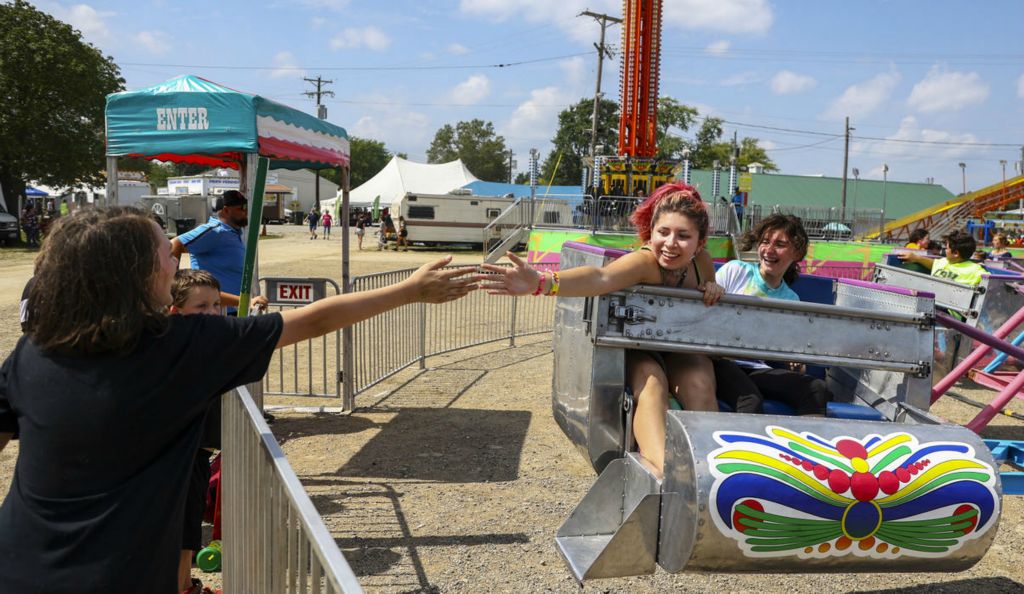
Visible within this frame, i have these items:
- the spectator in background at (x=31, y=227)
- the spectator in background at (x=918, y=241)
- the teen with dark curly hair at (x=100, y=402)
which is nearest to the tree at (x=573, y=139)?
the spectator in background at (x=31, y=227)

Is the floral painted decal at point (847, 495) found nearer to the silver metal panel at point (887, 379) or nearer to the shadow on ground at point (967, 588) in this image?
the silver metal panel at point (887, 379)

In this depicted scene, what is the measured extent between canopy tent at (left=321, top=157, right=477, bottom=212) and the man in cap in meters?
41.0

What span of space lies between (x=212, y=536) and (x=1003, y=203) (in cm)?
4898

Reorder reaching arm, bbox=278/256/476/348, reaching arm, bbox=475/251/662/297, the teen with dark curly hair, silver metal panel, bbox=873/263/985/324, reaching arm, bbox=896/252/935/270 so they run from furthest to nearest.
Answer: reaching arm, bbox=896/252/935/270, silver metal panel, bbox=873/263/985/324, reaching arm, bbox=475/251/662/297, reaching arm, bbox=278/256/476/348, the teen with dark curly hair

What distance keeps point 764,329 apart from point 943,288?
12.3 ft

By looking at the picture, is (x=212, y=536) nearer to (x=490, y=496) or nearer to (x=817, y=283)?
(x=490, y=496)

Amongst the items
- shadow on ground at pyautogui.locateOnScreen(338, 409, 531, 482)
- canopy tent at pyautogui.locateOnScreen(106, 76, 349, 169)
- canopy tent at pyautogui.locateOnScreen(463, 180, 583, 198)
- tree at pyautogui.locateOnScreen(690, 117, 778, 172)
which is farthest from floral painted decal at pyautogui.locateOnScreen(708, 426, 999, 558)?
tree at pyautogui.locateOnScreen(690, 117, 778, 172)

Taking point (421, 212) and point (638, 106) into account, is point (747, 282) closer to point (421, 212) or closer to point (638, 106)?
point (638, 106)

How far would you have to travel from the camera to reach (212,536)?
4.32m

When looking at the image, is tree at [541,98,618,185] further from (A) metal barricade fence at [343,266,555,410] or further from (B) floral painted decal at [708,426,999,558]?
(B) floral painted decal at [708,426,999,558]

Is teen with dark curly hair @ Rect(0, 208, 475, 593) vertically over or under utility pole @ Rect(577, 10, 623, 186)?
under

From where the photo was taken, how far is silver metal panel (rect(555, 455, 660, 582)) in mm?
2678

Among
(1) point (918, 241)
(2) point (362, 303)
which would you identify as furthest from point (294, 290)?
(1) point (918, 241)

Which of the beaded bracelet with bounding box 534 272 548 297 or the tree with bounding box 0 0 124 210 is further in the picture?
the tree with bounding box 0 0 124 210
